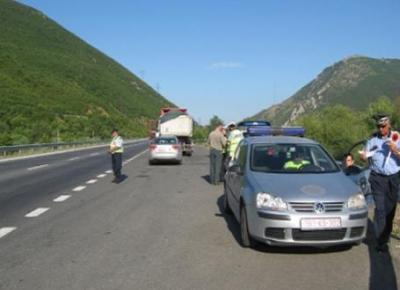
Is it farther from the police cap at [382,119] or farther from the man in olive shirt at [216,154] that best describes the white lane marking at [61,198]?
the police cap at [382,119]

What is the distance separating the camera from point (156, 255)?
7621mm

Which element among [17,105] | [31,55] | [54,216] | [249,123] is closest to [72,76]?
[31,55]

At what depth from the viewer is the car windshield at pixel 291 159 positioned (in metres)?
8.93

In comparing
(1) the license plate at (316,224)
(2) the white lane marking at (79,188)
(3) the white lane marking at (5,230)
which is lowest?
(2) the white lane marking at (79,188)

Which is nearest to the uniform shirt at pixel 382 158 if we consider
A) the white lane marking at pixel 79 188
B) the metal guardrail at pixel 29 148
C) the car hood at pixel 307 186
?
the car hood at pixel 307 186

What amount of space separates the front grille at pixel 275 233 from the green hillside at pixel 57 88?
41.3m

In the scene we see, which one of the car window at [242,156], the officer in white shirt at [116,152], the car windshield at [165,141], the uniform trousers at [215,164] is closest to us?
the car window at [242,156]

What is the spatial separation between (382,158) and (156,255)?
321 centimetres

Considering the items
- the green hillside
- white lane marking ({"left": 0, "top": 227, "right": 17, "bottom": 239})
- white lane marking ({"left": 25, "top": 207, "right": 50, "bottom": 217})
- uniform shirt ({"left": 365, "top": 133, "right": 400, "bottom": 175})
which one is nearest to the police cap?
uniform shirt ({"left": 365, "top": 133, "right": 400, "bottom": 175})

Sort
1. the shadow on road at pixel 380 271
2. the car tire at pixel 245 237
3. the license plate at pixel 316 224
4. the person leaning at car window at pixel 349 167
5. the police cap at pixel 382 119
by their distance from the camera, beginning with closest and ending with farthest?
the shadow on road at pixel 380 271
the license plate at pixel 316 224
the police cap at pixel 382 119
the car tire at pixel 245 237
the person leaning at car window at pixel 349 167

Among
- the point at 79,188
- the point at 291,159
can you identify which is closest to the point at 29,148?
the point at 79,188

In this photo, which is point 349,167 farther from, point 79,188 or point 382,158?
point 79,188

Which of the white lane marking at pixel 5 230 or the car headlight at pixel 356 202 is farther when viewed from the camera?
the white lane marking at pixel 5 230

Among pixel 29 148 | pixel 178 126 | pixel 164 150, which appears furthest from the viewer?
pixel 29 148
